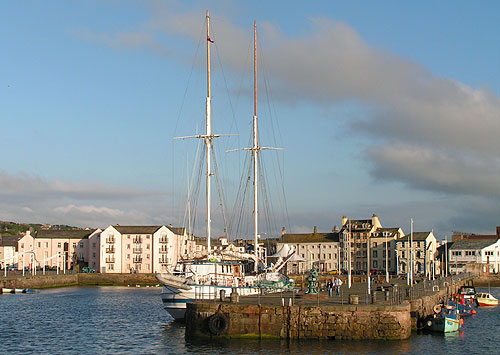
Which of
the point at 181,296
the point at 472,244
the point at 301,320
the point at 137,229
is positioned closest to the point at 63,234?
the point at 137,229

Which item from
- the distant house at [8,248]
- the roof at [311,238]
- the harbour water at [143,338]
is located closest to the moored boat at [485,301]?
the harbour water at [143,338]

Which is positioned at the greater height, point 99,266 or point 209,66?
point 209,66

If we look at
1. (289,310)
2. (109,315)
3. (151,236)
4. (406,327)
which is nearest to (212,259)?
(109,315)

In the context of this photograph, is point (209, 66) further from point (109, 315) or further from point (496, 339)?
point (496, 339)

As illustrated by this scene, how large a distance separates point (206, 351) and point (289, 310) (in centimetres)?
658

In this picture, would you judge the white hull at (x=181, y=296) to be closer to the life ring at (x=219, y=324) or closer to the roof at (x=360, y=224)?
the life ring at (x=219, y=324)

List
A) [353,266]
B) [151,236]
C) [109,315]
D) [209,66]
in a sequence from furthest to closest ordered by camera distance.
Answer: [353,266] < [151,236] < [209,66] < [109,315]

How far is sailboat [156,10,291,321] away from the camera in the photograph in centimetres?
5856

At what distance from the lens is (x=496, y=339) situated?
170ft

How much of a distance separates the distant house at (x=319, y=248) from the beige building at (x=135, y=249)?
28.6 meters

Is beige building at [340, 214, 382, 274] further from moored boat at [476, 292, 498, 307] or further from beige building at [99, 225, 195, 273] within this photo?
moored boat at [476, 292, 498, 307]

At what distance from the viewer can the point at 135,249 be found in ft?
508

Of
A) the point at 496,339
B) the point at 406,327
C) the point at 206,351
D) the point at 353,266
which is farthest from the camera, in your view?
the point at 353,266

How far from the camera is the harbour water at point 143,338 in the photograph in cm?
4350
